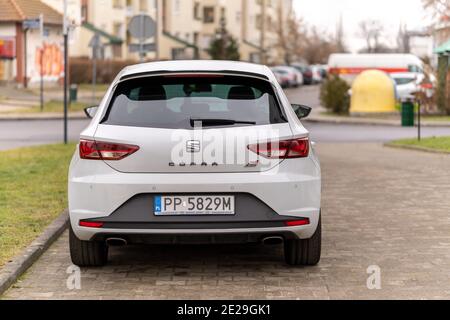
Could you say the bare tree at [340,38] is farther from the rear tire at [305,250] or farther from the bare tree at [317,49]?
the rear tire at [305,250]

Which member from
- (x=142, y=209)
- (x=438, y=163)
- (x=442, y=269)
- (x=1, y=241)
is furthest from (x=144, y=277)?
(x=438, y=163)

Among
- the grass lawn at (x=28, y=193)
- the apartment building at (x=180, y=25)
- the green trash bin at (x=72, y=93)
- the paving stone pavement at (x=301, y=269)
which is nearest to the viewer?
the paving stone pavement at (x=301, y=269)

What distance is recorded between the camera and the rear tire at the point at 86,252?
766cm

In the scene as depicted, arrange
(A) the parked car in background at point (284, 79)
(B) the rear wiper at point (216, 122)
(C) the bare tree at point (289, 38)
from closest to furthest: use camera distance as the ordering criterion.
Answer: (B) the rear wiper at point (216, 122) < (A) the parked car in background at point (284, 79) < (C) the bare tree at point (289, 38)

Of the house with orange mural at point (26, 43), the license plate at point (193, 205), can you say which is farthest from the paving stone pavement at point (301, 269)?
the house with orange mural at point (26, 43)

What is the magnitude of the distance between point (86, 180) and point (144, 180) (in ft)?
1.45

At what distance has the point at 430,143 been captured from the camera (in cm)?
2102

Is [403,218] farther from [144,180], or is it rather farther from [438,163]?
[438,163]

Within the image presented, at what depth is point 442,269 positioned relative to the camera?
7719 mm

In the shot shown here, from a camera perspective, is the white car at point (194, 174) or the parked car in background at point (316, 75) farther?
the parked car in background at point (316, 75)

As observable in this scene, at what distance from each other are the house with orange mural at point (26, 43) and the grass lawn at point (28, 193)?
34.7 meters

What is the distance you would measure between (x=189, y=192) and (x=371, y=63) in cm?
5392

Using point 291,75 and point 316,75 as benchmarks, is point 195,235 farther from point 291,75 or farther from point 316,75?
point 316,75

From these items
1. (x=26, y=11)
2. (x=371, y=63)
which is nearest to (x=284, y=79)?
(x=371, y=63)
